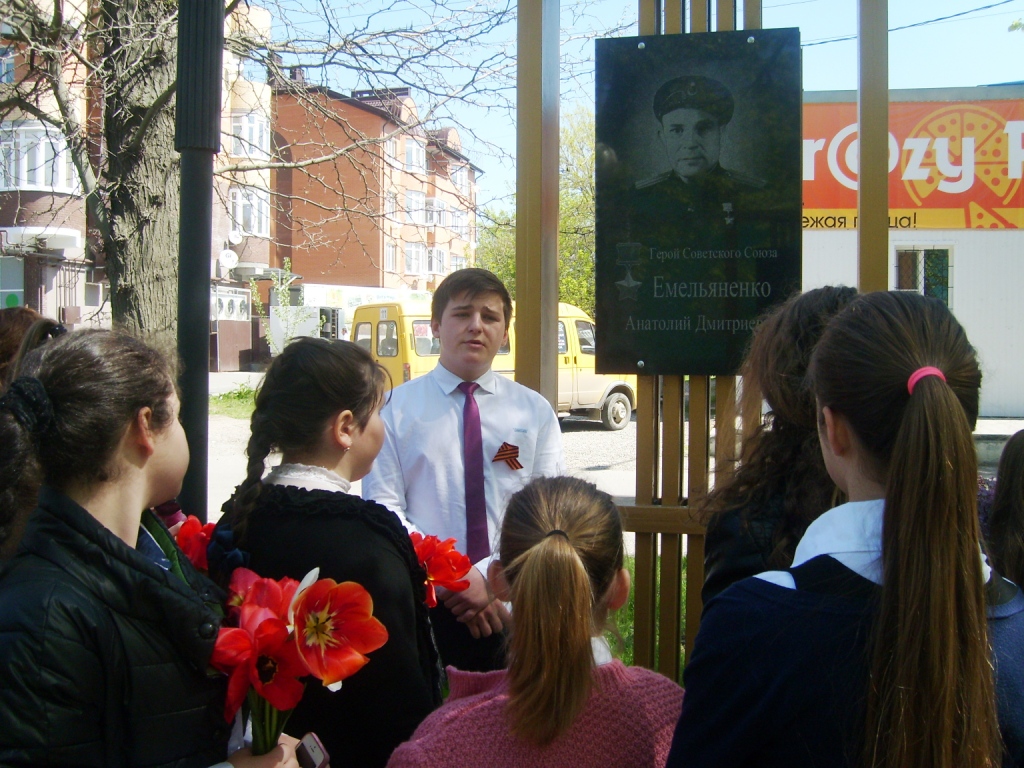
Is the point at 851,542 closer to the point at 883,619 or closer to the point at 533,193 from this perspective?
the point at 883,619

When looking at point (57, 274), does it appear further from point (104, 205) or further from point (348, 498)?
point (348, 498)

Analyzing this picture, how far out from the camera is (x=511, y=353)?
14.4 meters

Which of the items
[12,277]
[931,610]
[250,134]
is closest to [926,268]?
[250,134]

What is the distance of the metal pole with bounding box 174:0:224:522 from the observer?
2.36 metres

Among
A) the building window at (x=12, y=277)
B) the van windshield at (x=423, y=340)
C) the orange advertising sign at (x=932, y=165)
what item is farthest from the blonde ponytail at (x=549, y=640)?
the building window at (x=12, y=277)

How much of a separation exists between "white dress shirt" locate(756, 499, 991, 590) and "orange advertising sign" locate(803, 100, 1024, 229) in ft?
41.8

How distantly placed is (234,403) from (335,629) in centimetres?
1954

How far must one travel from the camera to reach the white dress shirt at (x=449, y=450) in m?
2.88

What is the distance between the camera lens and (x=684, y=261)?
3027 mm

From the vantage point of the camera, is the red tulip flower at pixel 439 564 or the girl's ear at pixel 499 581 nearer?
the girl's ear at pixel 499 581

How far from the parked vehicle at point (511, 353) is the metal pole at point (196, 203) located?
10.7 m

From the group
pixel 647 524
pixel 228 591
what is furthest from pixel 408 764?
pixel 647 524

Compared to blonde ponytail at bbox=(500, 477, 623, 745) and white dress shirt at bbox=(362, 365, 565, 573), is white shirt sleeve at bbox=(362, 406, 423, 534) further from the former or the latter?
blonde ponytail at bbox=(500, 477, 623, 745)

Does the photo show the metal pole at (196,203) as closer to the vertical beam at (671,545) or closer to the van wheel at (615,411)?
the vertical beam at (671,545)
